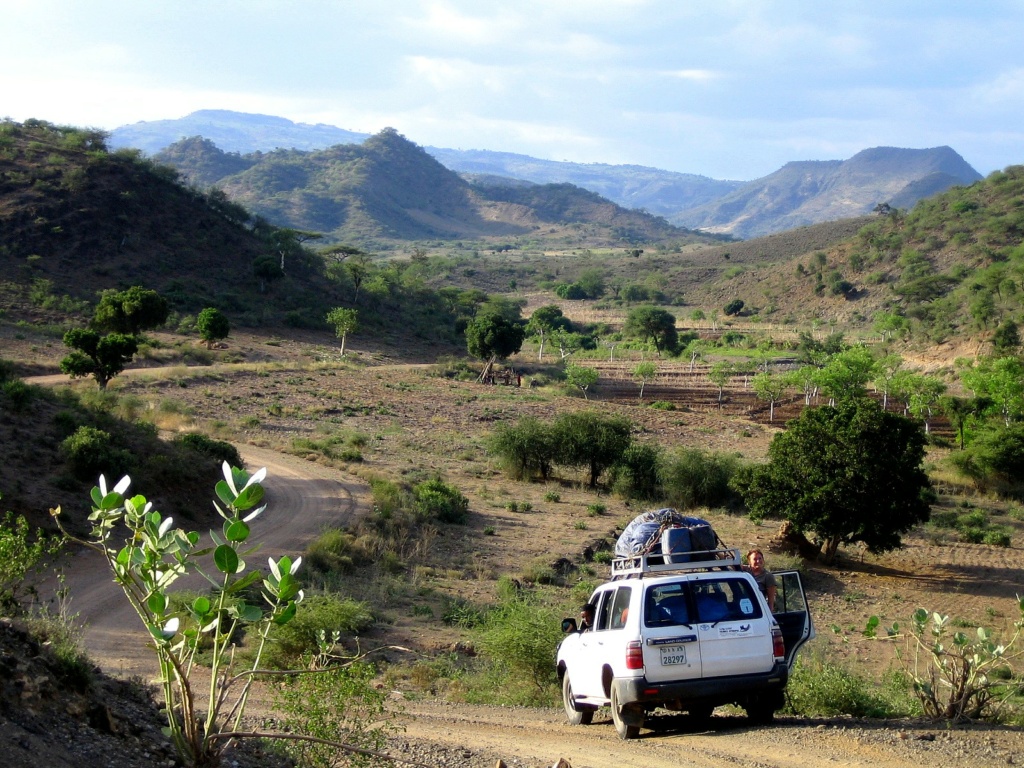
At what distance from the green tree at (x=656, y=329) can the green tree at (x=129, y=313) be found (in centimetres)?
4374

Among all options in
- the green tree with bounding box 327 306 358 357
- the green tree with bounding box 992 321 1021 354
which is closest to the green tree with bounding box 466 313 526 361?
the green tree with bounding box 327 306 358 357

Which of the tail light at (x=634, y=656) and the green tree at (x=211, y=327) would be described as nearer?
the tail light at (x=634, y=656)

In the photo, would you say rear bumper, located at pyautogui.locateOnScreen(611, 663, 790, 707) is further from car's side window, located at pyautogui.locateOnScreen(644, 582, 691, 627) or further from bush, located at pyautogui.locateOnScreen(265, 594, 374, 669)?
bush, located at pyautogui.locateOnScreen(265, 594, 374, 669)

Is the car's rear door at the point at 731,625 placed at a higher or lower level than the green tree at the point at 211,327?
higher

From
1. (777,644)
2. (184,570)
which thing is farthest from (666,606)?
(184,570)

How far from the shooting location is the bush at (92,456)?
19.8m

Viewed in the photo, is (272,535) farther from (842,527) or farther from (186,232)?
(186,232)

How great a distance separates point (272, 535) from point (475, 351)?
42.2m

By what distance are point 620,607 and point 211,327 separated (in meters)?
50.7

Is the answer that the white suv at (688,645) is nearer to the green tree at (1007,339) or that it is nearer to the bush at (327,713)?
the bush at (327,713)

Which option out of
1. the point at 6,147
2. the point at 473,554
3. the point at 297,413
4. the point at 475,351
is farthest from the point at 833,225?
the point at 473,554

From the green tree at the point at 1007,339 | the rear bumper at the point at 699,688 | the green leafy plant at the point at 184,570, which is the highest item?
the green tree at the point at 1007,339

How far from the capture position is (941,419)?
49.2 m

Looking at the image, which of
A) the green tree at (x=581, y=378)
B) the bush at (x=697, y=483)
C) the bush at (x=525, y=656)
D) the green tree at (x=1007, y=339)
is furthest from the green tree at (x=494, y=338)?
the bush at (x=525, y=656)
